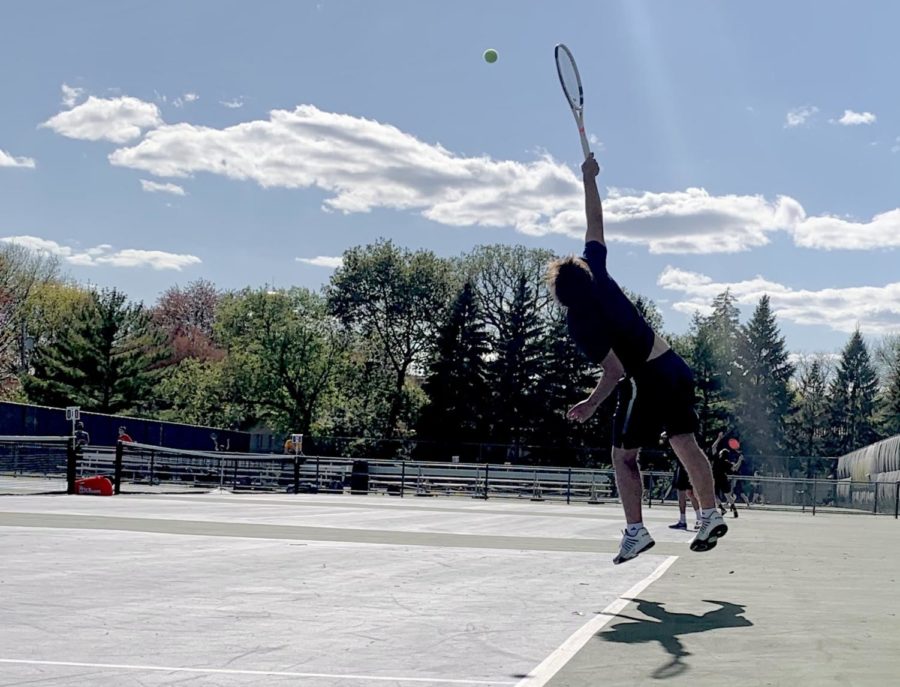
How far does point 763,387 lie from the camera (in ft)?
286

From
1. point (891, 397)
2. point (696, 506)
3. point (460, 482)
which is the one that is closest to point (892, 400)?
point (891, 397)

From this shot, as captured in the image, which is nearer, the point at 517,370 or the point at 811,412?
the point at 517,370

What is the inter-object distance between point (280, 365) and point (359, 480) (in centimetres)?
3901

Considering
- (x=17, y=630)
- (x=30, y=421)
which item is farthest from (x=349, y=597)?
(x=30, y=421)

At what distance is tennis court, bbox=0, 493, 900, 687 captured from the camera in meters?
3.93

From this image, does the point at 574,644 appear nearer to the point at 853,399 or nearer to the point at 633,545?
the point at 633,545

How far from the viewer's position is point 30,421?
1602 inches

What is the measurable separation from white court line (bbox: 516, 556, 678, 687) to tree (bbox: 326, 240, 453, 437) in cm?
7504

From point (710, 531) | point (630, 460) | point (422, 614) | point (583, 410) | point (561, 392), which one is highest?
point (561, 392)

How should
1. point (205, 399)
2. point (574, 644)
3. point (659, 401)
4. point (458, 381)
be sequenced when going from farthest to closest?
point (205, 399) < point (458, 381) < point (659, 401) < point (574, 644)

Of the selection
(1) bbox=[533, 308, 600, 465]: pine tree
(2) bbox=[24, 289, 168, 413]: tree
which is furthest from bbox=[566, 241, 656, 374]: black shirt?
(1) bbox=[533, 308, 600, 465]: pine tree

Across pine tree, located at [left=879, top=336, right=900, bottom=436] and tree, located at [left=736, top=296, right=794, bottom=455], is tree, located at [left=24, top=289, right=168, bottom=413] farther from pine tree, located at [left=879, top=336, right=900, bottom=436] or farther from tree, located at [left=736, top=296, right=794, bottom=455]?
pine tree, located at [left=879, top=336, right=900, bottom=436]

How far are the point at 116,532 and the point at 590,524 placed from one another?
855cm

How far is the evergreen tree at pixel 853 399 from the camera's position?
99500mm
